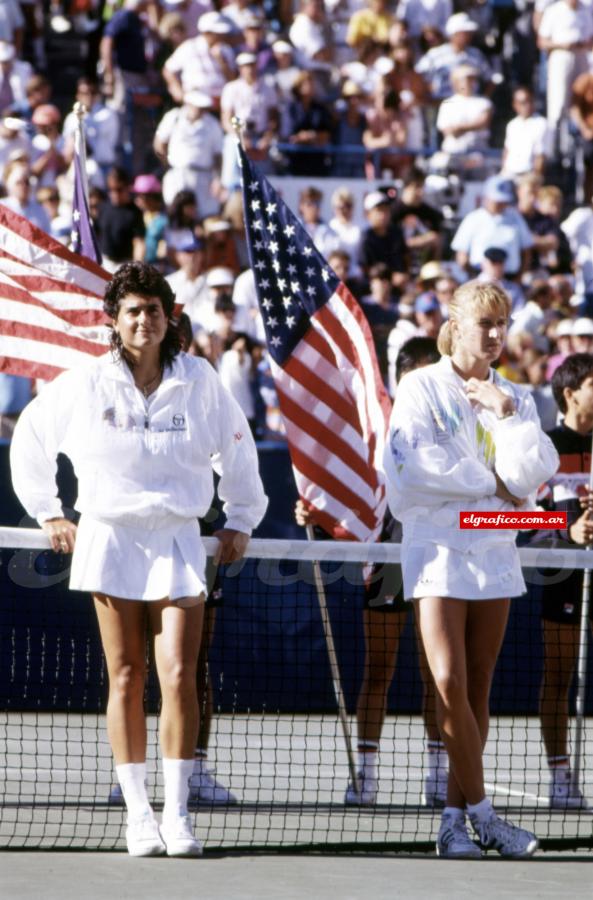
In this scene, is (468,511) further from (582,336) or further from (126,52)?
(126,52)

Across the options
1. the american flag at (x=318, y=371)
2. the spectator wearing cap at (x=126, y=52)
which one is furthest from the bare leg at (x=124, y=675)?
the spectator wearing cap at (x=126, y=52)

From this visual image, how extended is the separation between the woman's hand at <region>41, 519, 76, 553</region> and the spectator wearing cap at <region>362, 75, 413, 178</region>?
1212 centimetres

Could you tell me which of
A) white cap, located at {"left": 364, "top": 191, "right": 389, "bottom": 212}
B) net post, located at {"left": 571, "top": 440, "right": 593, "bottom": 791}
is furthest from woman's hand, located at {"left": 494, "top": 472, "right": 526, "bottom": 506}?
white cap, located at {"left": 364, "top": 191, "right": 389, "bottom": 212}

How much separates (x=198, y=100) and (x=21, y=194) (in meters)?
2.95

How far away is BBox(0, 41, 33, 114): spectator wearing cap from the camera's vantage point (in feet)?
58.9

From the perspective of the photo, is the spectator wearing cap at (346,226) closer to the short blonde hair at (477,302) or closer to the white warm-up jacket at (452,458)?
the short blonde hair at (477,302)

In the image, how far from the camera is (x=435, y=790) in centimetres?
788

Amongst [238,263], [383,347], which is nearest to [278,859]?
[383,347]

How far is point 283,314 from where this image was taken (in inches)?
324

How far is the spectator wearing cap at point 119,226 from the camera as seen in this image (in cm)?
1555

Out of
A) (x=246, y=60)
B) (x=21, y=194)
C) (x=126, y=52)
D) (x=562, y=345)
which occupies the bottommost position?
(x=562, y=345)

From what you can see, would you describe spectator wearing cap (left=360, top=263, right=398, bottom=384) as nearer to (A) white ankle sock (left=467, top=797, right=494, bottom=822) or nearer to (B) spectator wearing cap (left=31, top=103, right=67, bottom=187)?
(B) spectator wearing cap (left=31, top=103, right=67, bottom=187)

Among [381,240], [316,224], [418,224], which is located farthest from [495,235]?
[316,224]

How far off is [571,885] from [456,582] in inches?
47.5
